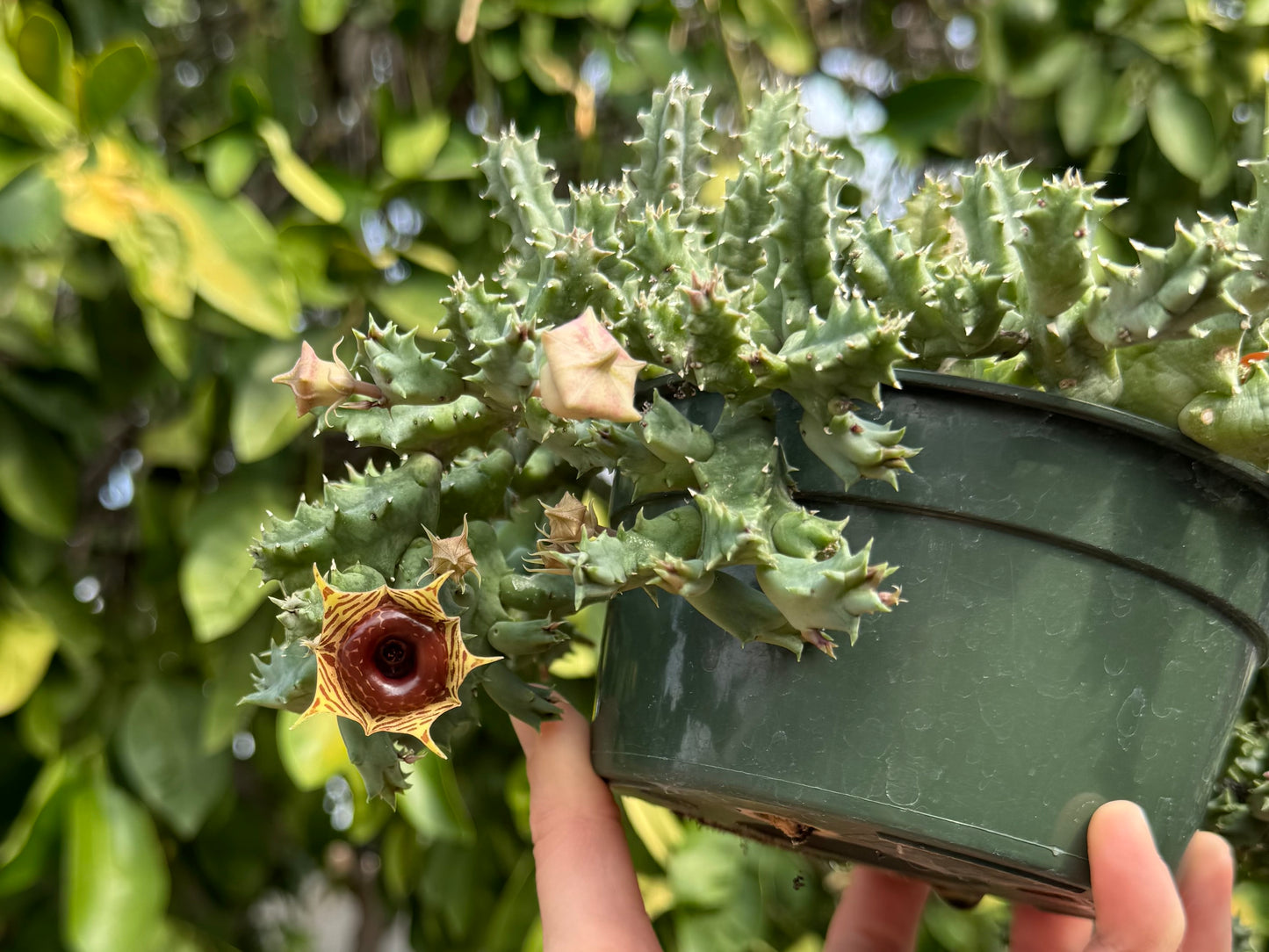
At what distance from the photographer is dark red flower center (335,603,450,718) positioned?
0.44 meters

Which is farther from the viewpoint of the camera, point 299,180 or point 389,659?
point 299,180

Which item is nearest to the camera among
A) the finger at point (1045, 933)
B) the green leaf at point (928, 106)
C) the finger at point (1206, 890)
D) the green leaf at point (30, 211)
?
the finger at point (1206, 890)

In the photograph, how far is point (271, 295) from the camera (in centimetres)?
91

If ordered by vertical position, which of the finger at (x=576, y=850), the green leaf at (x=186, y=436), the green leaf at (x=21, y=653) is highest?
the finger at (x=576, y=850)

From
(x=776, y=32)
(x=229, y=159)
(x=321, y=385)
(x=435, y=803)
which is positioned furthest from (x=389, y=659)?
(x=776, y=32)

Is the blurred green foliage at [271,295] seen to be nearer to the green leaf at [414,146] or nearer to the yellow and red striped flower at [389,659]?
the green leaf at [414,146]

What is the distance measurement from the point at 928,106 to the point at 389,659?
0.86 meters

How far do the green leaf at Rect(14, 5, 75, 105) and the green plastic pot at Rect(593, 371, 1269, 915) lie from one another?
0.72 meters

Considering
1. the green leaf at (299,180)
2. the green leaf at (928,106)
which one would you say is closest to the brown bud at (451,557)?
the green leaf at (299,180)

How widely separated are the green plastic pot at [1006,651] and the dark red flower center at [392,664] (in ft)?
0.42

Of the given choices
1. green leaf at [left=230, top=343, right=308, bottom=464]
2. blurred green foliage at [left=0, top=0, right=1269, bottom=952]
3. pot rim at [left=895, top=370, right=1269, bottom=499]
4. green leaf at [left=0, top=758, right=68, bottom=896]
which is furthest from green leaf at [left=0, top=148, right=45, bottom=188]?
pot rim at [left=895, top=370, right=1269, bottom=499]

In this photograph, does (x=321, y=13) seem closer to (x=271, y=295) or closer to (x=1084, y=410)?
(x=271, y=295)

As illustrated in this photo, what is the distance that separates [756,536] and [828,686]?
4.4 inches

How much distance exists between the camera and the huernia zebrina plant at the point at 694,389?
42 cm
